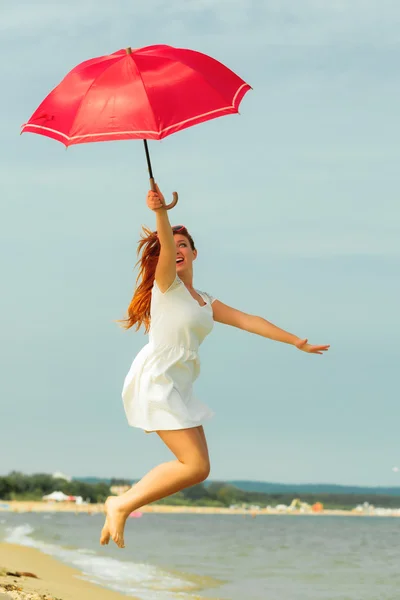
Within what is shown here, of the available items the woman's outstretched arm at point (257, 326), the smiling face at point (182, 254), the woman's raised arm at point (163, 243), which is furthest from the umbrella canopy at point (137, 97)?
the woman's outstretched arm at point (257, 326)

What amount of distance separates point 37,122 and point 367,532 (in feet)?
72.2

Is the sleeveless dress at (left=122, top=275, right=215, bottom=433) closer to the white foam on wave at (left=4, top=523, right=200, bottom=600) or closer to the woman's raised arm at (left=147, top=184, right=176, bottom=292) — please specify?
the woman's raised arm at (left=147, top=184, right=176, bottom=292)

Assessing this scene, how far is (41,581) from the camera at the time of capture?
31.6ft

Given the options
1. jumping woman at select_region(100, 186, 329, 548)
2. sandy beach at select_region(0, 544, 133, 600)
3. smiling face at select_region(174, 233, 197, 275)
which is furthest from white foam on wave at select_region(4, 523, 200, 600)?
smiling face at select_region(174, 233, 197, 275)

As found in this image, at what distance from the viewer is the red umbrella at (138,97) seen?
525cm

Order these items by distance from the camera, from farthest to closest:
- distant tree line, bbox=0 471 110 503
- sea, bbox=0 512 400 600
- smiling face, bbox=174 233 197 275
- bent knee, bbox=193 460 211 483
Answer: distant tree line, bbox=0 471 110 503 → sea, bbox=0 512 400 600 → smiling face, bbox=174 233 197 275 → bent knee, bbox=193 460 211 483

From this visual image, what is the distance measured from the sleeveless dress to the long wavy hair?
0.44 feet

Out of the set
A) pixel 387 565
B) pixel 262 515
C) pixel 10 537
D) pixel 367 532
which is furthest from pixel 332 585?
pixel 262 515

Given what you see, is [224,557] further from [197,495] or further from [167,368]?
[197,495]

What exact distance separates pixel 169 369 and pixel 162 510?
2962 centimetres

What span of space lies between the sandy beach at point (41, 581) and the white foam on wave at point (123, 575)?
361 millimetres

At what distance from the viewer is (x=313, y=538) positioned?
2327cm

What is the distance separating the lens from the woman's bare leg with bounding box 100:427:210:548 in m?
5.48

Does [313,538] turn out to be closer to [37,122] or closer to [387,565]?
[387,565]
